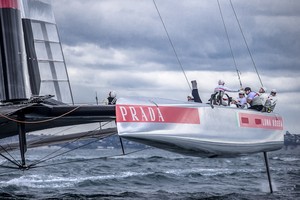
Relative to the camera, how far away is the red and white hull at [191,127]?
8727mm

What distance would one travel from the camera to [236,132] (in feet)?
34.7

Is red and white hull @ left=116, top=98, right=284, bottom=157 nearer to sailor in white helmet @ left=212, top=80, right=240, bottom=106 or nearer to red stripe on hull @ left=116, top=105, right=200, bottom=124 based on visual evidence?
red stripe on hull @ left=116, top=105, right=200, bottom=124

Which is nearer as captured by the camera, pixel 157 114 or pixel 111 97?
pixel 157 114

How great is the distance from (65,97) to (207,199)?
415cm

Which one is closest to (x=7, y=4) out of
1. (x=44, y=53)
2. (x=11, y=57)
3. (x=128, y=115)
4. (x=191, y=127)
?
(x=11, y=57)

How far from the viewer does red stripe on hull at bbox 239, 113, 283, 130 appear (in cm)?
1091

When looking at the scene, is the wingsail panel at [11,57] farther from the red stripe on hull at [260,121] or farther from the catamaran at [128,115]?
the red stripe on hull at [260,121]

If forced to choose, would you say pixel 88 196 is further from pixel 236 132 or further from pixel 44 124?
pixel 236 132

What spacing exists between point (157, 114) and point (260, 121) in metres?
3.40

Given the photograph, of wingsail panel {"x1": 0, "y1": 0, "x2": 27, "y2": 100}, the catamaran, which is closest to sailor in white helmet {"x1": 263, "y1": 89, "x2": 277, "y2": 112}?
the catamaran

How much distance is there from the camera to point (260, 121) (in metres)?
11.6

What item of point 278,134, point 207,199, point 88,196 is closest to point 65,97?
point 88,196

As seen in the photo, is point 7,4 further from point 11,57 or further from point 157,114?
point 157,114

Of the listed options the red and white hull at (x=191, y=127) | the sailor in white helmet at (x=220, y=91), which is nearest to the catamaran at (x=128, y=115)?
the red and white hull at (x=191, y=127)
